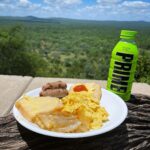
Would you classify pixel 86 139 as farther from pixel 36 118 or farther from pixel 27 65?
pixel 27 65

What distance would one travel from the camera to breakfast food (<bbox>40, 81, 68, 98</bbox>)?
1.54 metres

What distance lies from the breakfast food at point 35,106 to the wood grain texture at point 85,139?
0.27 ft

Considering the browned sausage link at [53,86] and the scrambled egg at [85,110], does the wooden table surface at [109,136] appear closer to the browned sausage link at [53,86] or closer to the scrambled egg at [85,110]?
the scrambled egg at [85,110]

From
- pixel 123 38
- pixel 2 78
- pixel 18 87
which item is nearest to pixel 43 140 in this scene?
pixel 123 38

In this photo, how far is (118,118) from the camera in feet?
4.55

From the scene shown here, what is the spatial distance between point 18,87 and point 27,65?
5361 millimetres

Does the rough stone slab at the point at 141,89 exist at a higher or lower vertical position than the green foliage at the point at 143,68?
higher

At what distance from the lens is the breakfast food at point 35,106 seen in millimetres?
1311

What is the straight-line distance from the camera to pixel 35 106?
134 cm

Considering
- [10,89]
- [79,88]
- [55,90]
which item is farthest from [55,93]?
[10,89]

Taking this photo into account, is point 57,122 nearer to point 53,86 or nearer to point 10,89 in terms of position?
point 53,86

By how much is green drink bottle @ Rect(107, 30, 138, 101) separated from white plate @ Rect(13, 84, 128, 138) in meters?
0.08

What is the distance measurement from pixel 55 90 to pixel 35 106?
24 centimetres

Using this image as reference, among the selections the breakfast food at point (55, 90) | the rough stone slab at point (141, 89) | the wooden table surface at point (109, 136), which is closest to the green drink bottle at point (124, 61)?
the wooden table surface at point (109, 136)
